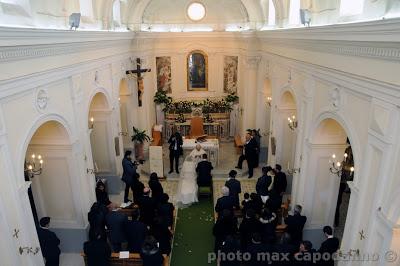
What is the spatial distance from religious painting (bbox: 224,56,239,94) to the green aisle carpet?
7.76 m

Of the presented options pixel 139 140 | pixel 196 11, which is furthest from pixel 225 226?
pixel 196 11

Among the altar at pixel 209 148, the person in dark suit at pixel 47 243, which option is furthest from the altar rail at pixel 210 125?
the person in dark suit at pixel 47 243

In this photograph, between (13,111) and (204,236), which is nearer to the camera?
(13,111)

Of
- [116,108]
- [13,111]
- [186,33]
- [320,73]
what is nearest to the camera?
[13,111]

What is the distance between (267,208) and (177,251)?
2556 mm

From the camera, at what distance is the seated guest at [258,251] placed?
6.98 m

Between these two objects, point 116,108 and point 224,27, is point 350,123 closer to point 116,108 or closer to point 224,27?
point 116,108

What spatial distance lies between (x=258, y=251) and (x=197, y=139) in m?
7.48

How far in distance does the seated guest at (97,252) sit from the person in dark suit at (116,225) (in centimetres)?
71

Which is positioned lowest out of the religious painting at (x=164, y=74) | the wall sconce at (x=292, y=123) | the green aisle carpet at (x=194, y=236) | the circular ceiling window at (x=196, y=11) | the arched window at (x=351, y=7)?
the green aisle carpet at (x=194, y=236)

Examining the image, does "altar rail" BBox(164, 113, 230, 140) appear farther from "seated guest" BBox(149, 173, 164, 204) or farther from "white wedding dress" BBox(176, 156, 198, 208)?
"seated guest" BBox(149, 173, 164, 204)

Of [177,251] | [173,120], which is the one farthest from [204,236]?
[173,120]

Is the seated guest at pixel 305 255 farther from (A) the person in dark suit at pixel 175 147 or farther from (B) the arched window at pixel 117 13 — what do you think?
(B) the arched window at pixel 117 13

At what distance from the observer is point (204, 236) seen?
30.6ft
